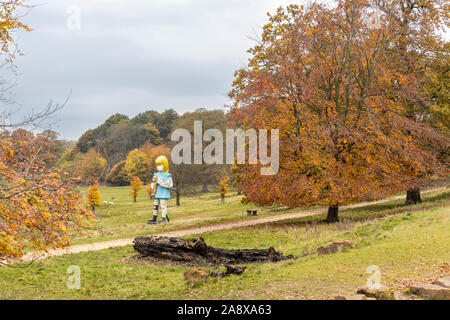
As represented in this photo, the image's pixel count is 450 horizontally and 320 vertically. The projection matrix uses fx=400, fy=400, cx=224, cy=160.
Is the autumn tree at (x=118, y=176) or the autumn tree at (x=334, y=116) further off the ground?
the autumn tree at (x=334, y=116)

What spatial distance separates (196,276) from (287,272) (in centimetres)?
237

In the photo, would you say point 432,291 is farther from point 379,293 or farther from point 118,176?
point 118,176

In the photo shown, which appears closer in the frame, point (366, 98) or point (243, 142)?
point (366, 98)

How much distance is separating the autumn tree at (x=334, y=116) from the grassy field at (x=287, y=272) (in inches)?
176

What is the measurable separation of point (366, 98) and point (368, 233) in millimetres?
9413

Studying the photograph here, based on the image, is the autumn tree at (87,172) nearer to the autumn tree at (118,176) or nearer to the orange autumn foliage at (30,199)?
the orange autumn foliage at (30,199)

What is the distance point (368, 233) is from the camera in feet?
45.5

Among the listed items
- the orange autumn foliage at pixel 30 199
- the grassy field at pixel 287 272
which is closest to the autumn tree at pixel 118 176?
the grassy field at pixel 287 272

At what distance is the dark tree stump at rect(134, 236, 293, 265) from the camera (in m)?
13.2

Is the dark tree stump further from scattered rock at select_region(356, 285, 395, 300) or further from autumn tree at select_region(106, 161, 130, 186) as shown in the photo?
autumn tree at select_region(106, 161, 130, 186)

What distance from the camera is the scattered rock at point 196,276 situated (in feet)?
33.4

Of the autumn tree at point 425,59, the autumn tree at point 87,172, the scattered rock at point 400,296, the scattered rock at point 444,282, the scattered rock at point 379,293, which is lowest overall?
the scattered rock at point 400,296
